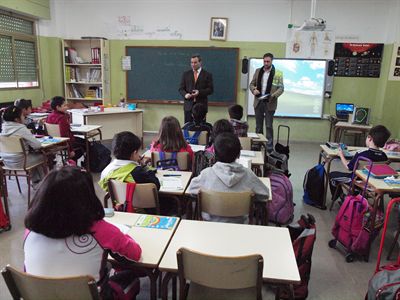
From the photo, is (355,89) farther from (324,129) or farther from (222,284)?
(222,284)

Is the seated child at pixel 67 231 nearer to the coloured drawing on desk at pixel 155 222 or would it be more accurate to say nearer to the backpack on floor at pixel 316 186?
the coloured drawing on desk at pixel 155 222

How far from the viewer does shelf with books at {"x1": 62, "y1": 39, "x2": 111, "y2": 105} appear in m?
7.06

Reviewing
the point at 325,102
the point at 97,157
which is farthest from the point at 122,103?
the point at 325,102

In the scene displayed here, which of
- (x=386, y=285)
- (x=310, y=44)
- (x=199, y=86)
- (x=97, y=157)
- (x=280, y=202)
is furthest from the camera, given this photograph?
(x=310, y=44)

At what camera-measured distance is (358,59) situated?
6.62m

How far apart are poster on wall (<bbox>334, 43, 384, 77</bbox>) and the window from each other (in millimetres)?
6219

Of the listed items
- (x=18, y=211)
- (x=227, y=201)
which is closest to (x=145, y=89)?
(x=18, y=211)

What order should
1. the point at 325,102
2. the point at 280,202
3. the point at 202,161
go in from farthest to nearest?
1. the point at 325,102
2. the point at 280,202
3. the point at 202,161

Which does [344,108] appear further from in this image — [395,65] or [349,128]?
[395,65]

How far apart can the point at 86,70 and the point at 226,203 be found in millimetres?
6271

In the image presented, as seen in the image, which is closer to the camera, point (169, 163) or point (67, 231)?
point (67, 231)

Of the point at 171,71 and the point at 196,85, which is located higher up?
the point at 171,71

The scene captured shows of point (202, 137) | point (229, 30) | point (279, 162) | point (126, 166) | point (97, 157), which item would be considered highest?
point (229, 30)

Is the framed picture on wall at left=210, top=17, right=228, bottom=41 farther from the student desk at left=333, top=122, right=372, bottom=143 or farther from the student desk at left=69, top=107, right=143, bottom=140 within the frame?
the student desk at left=333, top=122, right=372, bottom=143
